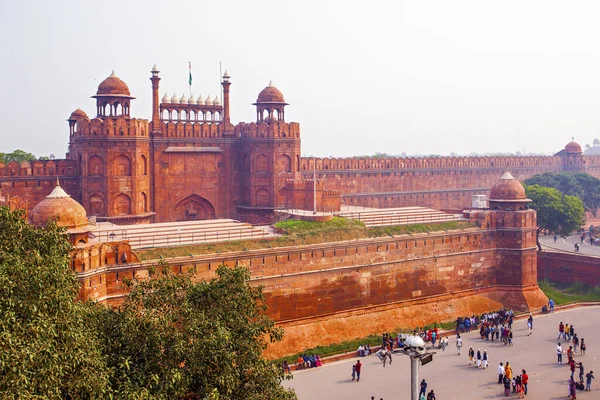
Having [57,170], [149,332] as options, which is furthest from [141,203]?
[149,332]

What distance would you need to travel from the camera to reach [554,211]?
35.7m

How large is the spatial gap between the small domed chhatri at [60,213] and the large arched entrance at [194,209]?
11370 millimetres

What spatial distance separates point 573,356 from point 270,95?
1745 centimetres

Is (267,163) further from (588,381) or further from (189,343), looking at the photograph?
(189,343)

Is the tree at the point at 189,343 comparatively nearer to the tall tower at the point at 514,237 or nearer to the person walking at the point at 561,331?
the person walking at the point at 561,331

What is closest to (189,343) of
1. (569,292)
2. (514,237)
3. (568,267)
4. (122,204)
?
(122,204)

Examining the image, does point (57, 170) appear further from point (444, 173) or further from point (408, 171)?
point (444, 173)

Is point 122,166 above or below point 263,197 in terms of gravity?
above

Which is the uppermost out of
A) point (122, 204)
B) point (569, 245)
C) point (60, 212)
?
point (60, 212)

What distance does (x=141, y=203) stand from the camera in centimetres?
2825

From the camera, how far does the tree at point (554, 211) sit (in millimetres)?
35594

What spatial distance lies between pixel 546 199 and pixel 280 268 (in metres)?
19.9

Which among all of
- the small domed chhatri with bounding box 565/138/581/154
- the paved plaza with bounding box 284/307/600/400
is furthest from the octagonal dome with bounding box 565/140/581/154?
the paved plaza with bounding box 284/307/600/400

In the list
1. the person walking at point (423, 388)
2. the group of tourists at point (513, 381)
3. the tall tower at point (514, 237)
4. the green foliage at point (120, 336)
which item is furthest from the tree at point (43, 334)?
the tall tower at point (514, 237)
